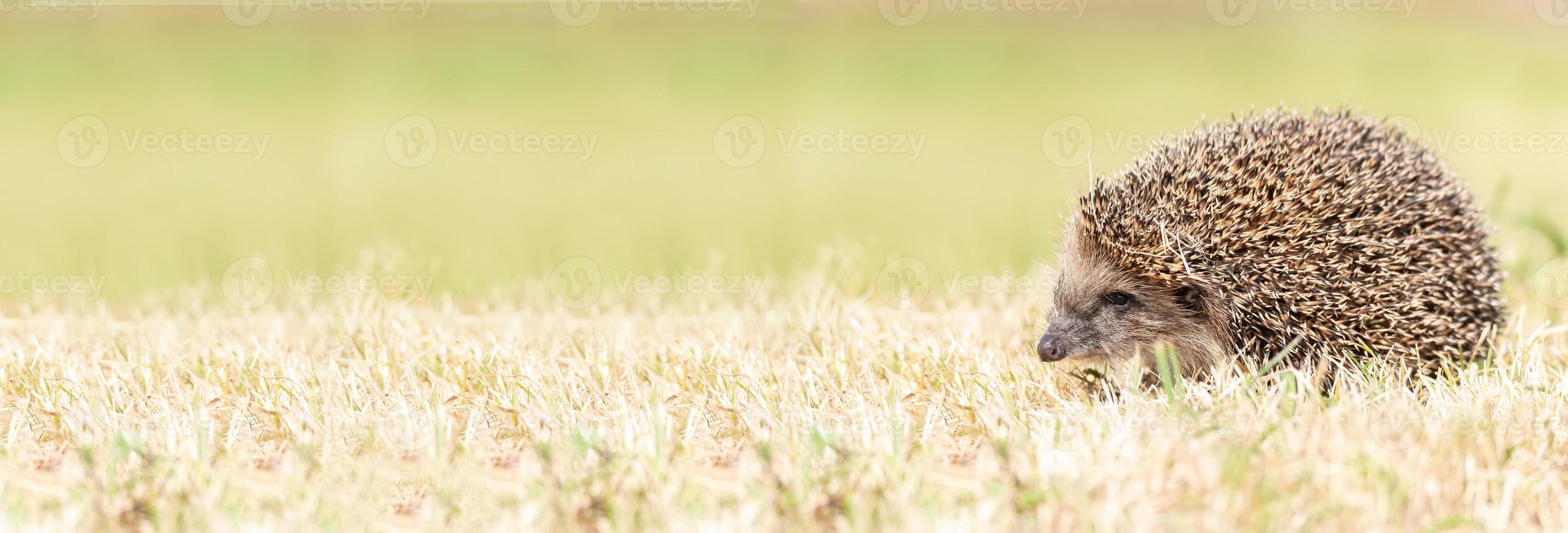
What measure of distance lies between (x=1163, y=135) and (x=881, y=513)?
3864 millimetres

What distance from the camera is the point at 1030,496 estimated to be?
156 inches

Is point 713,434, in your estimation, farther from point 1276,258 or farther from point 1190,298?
point 1276,258

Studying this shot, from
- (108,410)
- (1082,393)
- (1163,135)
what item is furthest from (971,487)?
(108,410)

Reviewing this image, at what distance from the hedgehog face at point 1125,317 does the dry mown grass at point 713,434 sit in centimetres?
29

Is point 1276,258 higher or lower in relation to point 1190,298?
higher

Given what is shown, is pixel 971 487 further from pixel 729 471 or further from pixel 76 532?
pixel 76 532

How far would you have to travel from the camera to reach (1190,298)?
6.50 m
